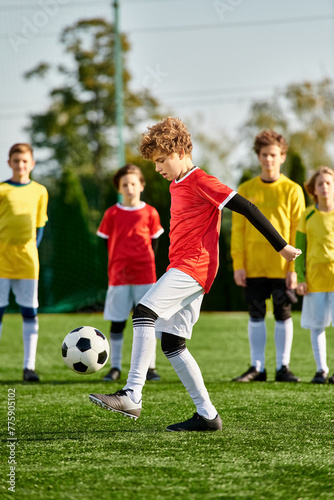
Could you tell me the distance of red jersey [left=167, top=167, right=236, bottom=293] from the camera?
3357 millimetres

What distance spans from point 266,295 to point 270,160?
3.80ft

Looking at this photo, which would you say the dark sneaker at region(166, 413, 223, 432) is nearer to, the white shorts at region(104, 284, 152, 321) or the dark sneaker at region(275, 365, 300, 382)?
the dark sneaker at region(275, 365, 300, 382)

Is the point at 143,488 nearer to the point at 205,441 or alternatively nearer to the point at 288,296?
the point at 205,441

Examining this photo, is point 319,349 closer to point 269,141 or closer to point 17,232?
point 269,141

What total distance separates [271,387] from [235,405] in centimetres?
85

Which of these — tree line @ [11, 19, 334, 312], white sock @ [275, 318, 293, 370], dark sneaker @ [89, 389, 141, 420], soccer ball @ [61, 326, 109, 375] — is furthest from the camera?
tree line @ [11, 19, 334, 312]

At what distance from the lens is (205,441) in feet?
10.3

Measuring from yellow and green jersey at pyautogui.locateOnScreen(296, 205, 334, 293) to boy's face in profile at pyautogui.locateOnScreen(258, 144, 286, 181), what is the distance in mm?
440

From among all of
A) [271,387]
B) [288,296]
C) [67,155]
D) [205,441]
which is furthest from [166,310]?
[67,155]

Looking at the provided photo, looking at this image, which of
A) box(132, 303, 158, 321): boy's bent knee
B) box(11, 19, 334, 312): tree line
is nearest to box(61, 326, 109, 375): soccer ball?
box(132, 303, 158, 321): boy's bent knee

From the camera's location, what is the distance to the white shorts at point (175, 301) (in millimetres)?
3244

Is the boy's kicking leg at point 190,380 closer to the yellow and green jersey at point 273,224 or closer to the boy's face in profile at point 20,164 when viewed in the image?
the yellow and green jersey at point 273,224

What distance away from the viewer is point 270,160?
547cm

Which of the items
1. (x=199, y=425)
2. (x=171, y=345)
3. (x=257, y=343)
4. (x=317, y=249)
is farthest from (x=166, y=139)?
(x=257, y=343)
